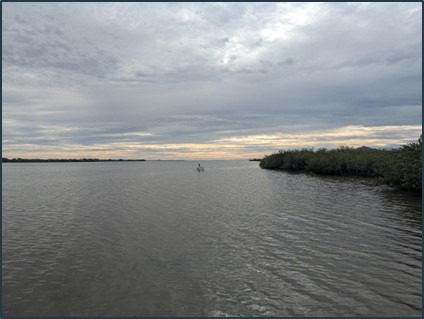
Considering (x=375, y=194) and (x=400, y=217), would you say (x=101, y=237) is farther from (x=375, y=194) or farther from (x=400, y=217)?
(x=375, y=194)

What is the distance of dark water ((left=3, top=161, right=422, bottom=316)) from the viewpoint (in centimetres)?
822

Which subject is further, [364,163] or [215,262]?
[364,163]

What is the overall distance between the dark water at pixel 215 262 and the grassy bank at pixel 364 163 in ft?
25.7

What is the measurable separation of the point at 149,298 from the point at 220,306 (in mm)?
2003

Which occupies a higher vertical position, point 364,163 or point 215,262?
point 364,163

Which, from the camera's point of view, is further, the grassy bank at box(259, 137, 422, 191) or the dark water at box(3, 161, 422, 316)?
the grassy bank at box(259, 137, 422, 191)

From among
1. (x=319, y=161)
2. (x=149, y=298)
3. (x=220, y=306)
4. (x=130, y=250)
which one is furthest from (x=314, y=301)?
(x=319, y=161)

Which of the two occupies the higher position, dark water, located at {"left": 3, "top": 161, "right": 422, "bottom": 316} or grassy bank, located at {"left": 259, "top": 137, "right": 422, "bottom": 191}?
grassy bank, located at {"left": 259, "top": 137, "right": 422, "bottom": 191}

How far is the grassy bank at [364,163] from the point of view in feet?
93.5

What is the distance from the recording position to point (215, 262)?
1152cm

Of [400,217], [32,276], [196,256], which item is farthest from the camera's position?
[400,217]

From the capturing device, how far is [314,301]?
326 inches

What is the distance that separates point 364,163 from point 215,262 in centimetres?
4558

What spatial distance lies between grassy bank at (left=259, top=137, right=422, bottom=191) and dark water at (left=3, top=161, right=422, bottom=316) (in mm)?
7835
